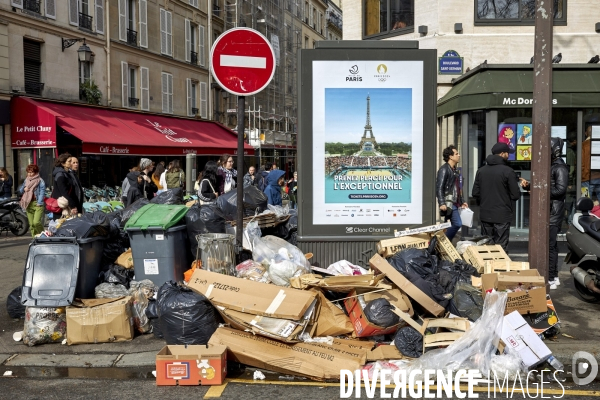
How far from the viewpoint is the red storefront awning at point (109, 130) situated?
20.0m

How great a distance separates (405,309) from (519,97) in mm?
6556

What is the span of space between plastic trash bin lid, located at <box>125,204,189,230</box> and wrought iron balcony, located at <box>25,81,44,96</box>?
15820 mm

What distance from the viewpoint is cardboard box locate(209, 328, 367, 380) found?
5.02 m

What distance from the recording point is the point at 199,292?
5.55m

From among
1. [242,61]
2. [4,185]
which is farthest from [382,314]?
[4,185]

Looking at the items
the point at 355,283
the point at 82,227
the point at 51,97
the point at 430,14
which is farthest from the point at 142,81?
the point at 355,283

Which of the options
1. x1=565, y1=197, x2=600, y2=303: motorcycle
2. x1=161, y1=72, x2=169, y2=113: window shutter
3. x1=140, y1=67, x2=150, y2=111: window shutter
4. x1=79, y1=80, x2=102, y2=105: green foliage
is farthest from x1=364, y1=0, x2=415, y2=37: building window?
x1=161, y1=72, x2=169, y2=113: window shutter

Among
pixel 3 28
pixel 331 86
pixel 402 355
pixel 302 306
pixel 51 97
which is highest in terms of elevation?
pixel 3 28

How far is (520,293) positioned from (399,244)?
1440 millimetres

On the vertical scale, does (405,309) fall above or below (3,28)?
below

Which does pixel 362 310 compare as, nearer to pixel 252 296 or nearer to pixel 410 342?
pixel 410 342

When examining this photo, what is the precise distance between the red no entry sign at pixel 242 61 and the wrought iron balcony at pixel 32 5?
1690cm

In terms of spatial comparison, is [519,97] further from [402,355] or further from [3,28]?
[3,28]

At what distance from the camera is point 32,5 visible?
2095 cm
